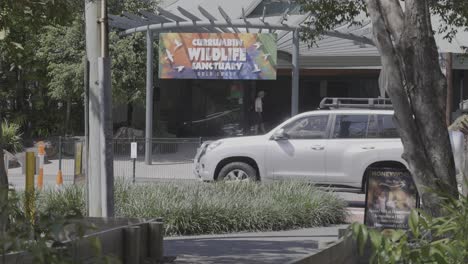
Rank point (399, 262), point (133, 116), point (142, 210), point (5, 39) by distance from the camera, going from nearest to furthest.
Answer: point (399, 262)
point (5, 39)
point (142, 210)
point (133, 116)

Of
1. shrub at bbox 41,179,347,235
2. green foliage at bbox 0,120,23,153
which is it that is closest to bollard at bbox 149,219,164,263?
shrub at bbox 41,179,347,235

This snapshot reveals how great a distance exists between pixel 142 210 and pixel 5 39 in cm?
438

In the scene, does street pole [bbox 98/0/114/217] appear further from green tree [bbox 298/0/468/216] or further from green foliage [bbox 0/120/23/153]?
green foliage [bbox 0/120/23/153]

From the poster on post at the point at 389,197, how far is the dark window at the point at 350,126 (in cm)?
610

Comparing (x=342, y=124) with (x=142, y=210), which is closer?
(x=142, y=210)

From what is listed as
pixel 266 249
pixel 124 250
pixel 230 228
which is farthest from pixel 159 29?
pixel 124 250

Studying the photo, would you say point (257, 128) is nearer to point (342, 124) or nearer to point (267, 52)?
point (267, 52)

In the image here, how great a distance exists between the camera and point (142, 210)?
12.0m

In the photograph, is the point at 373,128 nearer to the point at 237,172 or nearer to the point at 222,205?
the point at 237,172

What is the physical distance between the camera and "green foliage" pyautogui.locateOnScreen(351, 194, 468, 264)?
368 cm

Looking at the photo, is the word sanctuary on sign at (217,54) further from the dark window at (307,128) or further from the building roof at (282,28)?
the dark window at (307,128)

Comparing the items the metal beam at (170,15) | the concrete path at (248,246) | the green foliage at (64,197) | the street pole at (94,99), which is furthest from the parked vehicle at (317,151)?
the metal beam at (170,15)

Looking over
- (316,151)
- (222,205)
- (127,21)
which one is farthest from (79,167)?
(127,21)

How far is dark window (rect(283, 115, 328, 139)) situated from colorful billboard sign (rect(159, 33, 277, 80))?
7929 millimetres
